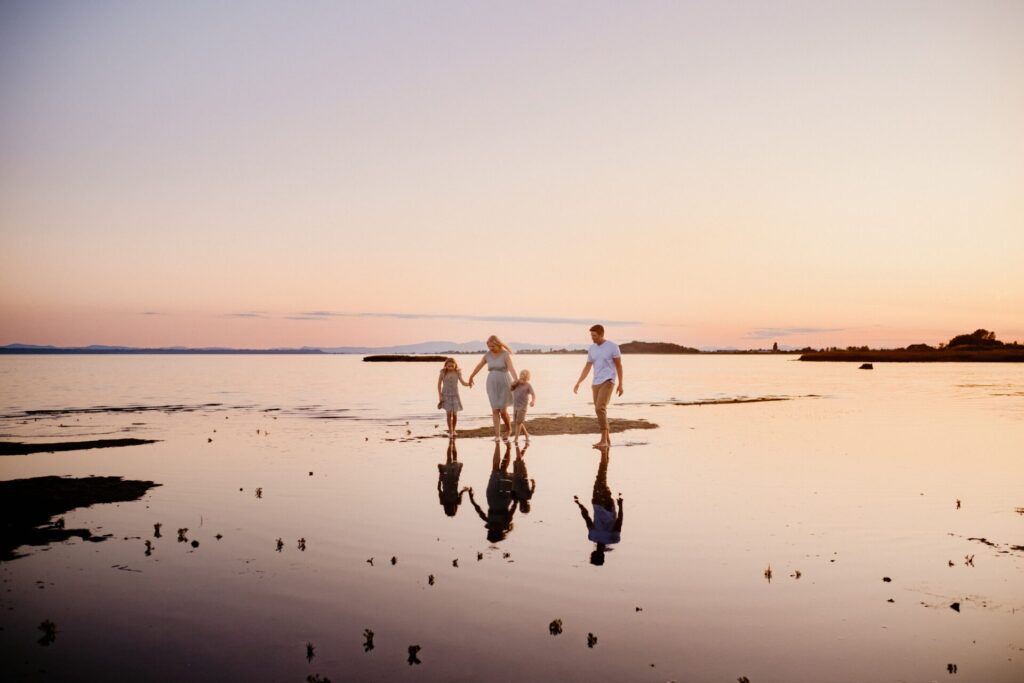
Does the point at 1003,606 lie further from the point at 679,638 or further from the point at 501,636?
the point at 501,636

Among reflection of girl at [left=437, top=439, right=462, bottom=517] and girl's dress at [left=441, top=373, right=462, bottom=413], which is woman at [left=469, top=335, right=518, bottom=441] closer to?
girl's dress at [left=441, top=373, right=462, bottom=413]

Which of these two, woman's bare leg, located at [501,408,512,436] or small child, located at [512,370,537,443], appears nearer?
woman's bare leg, located at [501,408,512,436]

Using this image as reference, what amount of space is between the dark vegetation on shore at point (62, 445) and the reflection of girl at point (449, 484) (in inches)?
435

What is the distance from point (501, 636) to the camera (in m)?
7.50

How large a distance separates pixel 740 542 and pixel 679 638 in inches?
167

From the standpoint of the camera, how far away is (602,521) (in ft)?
41.7

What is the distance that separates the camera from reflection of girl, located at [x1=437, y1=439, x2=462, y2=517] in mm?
14164

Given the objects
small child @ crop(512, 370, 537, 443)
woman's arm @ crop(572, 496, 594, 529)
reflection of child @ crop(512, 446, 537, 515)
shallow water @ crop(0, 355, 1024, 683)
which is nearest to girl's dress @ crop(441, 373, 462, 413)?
small child @ crop(512, 370, 537, 443)

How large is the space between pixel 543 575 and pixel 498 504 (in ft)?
15.6

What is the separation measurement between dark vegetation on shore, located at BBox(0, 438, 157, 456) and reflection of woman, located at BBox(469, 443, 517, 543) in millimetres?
13135

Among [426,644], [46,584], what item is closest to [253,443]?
[46,584]

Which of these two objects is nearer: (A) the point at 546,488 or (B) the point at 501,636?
(B) the point at 501,636

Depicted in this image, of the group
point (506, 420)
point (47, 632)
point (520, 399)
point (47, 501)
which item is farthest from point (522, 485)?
point (47, 632)

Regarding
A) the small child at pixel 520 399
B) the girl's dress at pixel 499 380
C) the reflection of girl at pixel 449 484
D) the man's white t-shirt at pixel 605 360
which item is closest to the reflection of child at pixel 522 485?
the reflection of girl at pixel 449 484
